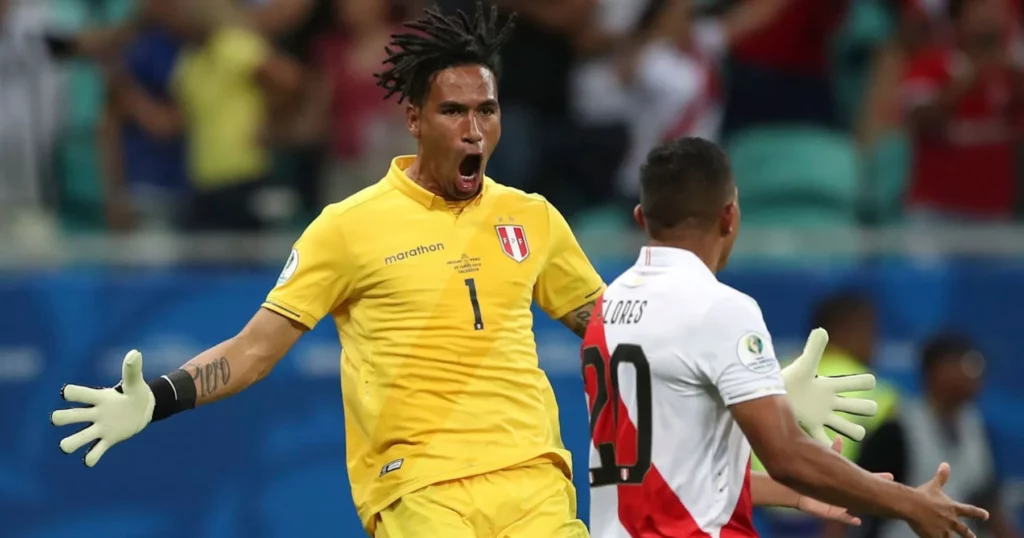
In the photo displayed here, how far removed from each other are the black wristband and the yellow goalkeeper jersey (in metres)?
0.39

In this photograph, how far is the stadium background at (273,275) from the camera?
995cm

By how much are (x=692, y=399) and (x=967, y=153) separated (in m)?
6.18

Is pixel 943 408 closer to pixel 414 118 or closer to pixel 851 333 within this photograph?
pixel 851 333

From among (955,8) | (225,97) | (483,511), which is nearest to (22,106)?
(225,97)

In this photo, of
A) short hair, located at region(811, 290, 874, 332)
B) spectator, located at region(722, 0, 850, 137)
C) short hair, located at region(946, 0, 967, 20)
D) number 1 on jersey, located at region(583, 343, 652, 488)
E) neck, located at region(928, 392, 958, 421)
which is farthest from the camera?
short hair, located at region(946, 0, 967, 20)

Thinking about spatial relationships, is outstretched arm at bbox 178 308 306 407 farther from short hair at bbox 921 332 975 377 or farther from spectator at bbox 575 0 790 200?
spectator at bbox 575 0 790 200

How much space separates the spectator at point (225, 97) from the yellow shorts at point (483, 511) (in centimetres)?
476

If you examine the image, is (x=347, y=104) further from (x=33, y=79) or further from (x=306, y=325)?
(x=306, y=325)

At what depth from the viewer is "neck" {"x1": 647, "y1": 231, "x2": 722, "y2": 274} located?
5.43 metres

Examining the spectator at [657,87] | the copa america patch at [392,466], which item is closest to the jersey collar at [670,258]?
the copa america patch at [392,466]

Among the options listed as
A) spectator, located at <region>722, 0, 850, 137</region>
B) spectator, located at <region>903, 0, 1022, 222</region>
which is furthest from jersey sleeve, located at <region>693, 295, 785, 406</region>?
spectator, located at <region>903, 0, 1022, 222</region>

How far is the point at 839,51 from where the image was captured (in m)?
11.1

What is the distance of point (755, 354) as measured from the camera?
510cm

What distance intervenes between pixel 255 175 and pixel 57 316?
4.46ft
